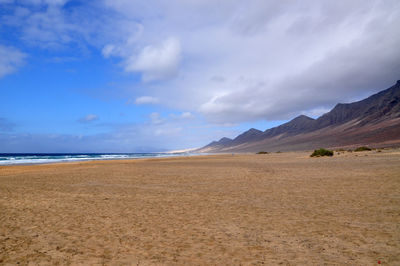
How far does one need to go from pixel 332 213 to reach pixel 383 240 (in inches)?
95.8

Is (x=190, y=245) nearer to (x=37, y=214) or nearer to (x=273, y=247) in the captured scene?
(x=273, y=247)

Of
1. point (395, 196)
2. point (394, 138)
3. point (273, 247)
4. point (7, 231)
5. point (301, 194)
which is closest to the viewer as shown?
point (273, 247)

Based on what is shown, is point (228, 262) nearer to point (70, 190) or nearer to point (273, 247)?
point (273, 247)

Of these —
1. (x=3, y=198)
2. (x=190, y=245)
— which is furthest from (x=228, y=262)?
(x=3, y=198)

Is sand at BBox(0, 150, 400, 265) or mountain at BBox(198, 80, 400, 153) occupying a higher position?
mountain at BBox(198, 80, 400, 153)

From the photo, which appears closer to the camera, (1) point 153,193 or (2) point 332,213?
(2) point 332,213

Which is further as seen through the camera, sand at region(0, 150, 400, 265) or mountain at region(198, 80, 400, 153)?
mountain at region(198, 80, 400, 153)

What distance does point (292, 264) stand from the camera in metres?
4.78

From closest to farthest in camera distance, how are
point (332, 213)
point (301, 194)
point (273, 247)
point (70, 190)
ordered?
point (273, 247), point (332, 213), point (301, 194), point (70, 190)

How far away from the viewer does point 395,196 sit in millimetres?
10148

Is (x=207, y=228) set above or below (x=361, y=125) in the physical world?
below

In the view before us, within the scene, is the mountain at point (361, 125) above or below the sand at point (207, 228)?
above

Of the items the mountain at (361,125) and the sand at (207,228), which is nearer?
the sand at (207,228)

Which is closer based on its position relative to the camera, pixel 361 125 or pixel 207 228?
pixel 207 228
